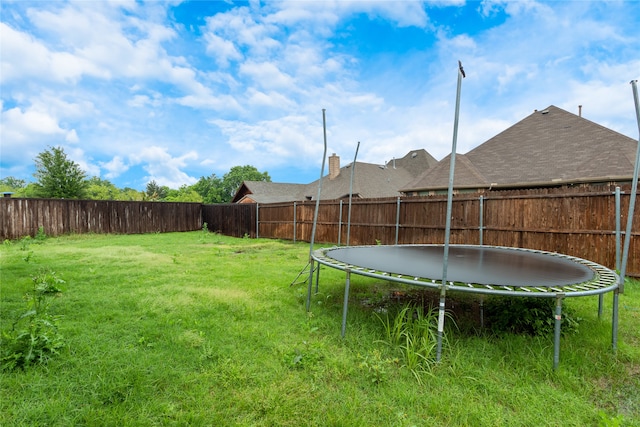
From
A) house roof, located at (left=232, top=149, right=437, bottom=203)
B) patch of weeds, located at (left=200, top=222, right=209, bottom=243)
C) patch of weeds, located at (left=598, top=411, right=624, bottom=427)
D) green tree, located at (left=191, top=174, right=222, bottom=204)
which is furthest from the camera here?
green tree, located at (left=191, top=174, right=222, bottom=204)

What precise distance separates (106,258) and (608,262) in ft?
27.6

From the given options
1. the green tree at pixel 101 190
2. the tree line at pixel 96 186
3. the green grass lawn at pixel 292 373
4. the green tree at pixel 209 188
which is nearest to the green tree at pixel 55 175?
the tree line at pixel 96 186

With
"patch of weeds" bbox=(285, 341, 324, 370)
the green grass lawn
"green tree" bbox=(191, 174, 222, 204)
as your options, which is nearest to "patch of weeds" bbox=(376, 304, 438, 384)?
the green grass lawn

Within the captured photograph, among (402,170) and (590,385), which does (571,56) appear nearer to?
(590,385)

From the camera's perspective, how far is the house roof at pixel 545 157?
7.56 metres

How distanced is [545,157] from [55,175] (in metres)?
26.9

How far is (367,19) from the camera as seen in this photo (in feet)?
21.4

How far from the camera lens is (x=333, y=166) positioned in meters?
19.8

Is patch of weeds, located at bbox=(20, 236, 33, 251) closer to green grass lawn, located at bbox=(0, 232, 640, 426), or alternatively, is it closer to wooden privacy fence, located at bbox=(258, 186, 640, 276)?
green grass lawn, located at bbox=(0, 232, 640, 426)

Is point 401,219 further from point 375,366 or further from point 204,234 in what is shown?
point 204,234

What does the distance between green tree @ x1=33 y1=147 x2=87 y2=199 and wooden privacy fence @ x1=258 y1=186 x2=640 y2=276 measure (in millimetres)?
21400

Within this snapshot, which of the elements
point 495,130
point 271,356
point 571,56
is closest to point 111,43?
point 271,356

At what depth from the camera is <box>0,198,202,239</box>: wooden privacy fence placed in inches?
366

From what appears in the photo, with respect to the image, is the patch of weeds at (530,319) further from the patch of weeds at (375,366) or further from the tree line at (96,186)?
the tree line at (96,186)
